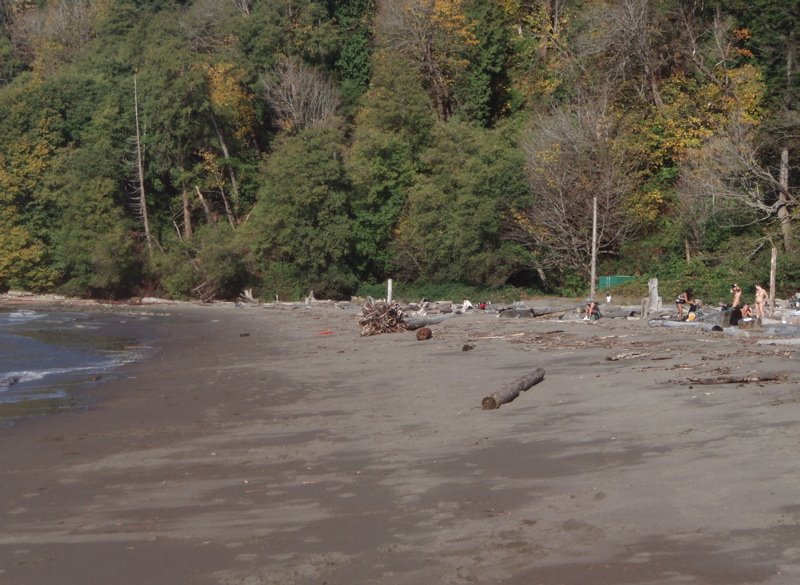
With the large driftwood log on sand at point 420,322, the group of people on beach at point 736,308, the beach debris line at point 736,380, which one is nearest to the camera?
the beach debris line at point 736,380

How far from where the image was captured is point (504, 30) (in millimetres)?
47312

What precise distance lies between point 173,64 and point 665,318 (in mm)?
34315

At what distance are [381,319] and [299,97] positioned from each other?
102 ft

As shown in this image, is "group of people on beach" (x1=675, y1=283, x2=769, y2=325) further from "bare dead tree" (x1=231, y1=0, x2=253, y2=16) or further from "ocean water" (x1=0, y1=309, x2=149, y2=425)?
"bare dead tree" (x1=231, y1=0, x2=253, y2=16)

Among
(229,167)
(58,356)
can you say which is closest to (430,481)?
(58,356)

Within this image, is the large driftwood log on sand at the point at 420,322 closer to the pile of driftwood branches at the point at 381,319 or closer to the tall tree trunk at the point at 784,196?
the pile of driftwood branches at the point at 381,319

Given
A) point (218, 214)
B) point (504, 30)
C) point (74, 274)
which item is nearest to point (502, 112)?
point (504, 30)

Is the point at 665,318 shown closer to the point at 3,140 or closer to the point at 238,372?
the point at 238,372

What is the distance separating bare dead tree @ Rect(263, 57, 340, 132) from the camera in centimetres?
5069

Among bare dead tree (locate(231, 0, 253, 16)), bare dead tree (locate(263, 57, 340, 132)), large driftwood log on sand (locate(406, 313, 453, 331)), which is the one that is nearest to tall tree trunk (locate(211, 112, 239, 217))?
bare dead tree (locate(263, 57, 340, 132))

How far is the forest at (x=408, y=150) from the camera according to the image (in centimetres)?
3344

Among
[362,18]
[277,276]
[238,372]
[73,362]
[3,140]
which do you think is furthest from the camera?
[362,18]

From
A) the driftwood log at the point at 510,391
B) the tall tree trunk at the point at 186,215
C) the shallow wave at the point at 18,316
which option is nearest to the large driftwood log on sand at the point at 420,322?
the driftwood log at the point at 510,391

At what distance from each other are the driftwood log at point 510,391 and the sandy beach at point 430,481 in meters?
0.14
